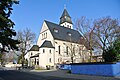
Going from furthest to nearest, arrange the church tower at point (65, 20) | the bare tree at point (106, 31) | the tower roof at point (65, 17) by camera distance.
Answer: the tower roof at point (65, 17) → the church tower at point (65, 20) → the bare tree at point (106, 31)

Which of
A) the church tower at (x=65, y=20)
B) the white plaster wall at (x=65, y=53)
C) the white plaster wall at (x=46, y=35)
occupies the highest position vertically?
the church tower at (x=65, y=20)

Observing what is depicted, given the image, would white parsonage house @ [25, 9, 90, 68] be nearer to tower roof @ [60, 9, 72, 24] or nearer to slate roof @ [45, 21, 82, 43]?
slate roof @ [45, 21, 82, 43]

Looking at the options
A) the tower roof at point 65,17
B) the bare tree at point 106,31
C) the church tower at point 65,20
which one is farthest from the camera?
the tower roof at point 65,17

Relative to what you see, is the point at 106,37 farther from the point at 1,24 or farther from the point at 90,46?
the point at 1,24

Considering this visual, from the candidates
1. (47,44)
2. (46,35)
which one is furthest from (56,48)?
(46,35)

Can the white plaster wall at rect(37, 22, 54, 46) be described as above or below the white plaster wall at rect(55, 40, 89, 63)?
above

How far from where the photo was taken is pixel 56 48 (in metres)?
63.6

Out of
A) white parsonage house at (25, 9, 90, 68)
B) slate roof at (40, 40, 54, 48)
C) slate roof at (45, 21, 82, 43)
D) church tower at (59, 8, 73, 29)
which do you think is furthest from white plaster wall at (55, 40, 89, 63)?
church tower at (59, 8, 73, 29)

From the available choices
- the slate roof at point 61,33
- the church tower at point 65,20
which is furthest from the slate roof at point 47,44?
the church tower at point 65,20

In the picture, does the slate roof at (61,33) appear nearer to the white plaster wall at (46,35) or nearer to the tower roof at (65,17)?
the white plaster wall at (46,35)

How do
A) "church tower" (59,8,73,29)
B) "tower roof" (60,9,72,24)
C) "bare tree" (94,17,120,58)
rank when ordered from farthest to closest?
"tower roof" (60,9,72,24)
"church tower" (59,8,73,29)
"bare tree" (94,17,120,58)

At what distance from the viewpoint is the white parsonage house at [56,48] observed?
60375mm

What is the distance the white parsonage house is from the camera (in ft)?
198

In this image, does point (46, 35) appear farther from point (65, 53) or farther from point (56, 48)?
point (65, 53)
